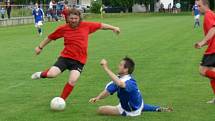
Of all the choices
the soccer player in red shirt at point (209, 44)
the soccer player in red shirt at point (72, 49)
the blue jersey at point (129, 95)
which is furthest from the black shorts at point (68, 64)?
the soccer player in red shirt at point (209, 44)

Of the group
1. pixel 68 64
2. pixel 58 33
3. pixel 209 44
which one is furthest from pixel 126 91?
pixel 58 33

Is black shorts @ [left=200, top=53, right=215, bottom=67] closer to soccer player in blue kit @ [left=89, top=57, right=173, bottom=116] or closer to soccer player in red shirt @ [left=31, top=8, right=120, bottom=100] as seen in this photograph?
soccer player in blue kit @ [left=89, top=57, right=173, bottom=116]

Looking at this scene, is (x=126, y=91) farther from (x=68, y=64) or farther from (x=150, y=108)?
(x=68, y=64)

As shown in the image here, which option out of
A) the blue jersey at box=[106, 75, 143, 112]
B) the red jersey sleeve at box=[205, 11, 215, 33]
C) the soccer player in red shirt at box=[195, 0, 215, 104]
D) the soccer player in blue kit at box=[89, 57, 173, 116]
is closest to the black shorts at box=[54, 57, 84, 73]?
the soccer player in blue kit at box=[89, 57, 173, 116]

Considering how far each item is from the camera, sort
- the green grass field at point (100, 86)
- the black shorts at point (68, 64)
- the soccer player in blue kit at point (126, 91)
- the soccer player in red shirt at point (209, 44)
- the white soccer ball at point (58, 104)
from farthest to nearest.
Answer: the black shorts at point (68, 64) → the soccer player in red shirt at point (209, 44) → the white soccer ball at point (58, 104) → the green grass field at point (100, 86) → the soccer player in blue kit at point (126, 91)

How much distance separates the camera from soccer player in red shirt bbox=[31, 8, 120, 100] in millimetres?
9703

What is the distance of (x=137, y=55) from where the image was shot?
62.0ft

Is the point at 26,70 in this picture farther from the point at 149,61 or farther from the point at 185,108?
the point at 185,108

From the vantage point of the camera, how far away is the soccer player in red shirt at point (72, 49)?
9703 mm

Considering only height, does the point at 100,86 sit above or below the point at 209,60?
below

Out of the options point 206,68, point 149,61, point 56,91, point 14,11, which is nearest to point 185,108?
point 206,68

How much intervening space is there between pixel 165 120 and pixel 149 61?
862 centimetres

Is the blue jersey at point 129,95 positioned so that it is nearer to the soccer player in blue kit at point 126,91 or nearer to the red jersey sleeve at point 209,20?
the soccer player in blue kit at point 126,91

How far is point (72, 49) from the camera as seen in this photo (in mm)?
9914
